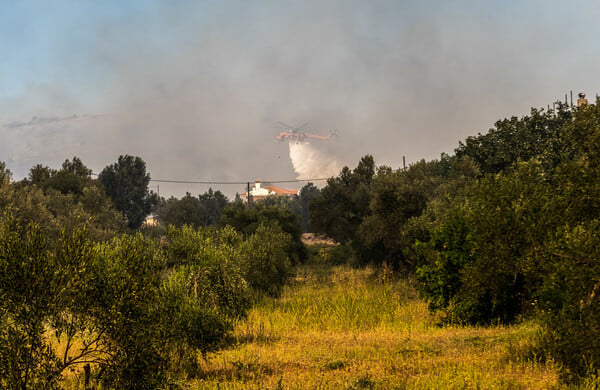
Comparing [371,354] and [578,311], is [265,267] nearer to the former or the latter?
[371,354]

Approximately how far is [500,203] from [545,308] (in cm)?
598

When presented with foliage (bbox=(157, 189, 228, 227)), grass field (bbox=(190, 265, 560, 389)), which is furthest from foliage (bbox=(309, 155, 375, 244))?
foliage (bbox=(157, 189, 228, 227))

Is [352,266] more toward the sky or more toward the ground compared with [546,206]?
more toward the ground

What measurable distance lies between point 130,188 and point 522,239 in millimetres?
108822

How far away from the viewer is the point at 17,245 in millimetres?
10758

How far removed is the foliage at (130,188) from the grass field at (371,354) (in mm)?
92081

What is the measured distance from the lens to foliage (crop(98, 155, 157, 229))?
11488 cm

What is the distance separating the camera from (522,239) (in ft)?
67.8

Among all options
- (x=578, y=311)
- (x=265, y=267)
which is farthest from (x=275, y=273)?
(x=578, y=311)

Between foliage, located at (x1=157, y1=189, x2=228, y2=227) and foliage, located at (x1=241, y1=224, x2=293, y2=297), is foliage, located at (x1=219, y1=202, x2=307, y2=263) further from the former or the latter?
foliage, located at (x1=157, y1=189, x2=228, y2=227)

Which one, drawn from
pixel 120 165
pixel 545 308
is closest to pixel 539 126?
pixel 545 308

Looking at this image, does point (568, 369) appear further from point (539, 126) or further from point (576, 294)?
point (539, 126)

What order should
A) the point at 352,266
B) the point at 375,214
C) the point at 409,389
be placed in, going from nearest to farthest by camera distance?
the point at 409,389, the point at 375,214, the point at 352,266

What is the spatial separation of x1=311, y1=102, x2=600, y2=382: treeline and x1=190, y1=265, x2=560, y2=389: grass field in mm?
1457
